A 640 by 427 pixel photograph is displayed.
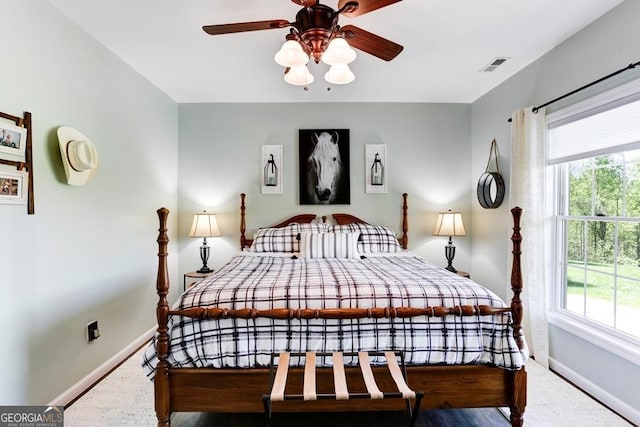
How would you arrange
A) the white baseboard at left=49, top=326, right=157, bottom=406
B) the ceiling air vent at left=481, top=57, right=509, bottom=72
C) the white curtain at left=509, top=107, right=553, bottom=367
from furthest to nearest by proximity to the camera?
the ceiling air vent at left=481, top=57, right=509, bottom=72 < the white curtain at left=509, top=107, right=553, bottom=367 < the white baseboard at left=49, top=326, right=157, bottom=406

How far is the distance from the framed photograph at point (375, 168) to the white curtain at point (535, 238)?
5.15 feet

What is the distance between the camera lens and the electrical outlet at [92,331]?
246 centimetres

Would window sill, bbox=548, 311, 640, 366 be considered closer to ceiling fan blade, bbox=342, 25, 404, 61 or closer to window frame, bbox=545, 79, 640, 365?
window frame, bbox=545, 79, 640, 365

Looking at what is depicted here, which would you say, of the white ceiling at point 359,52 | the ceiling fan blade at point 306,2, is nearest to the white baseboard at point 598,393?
the white ceiling at point 359,52

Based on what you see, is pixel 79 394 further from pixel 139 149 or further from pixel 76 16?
pixel 76 16

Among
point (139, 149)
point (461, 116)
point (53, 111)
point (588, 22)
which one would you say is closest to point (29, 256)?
point (53, 111)

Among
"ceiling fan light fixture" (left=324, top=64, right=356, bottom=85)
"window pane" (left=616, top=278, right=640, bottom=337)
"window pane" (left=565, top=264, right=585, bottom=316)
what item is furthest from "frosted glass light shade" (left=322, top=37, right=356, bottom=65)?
"window pane" (left=565, top=264, right=585, bottom=316)

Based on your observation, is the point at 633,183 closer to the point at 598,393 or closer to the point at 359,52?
the point at 598,393

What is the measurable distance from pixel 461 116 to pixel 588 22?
1802 mm

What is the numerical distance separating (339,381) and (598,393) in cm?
194

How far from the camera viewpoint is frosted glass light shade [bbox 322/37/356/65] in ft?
5.88

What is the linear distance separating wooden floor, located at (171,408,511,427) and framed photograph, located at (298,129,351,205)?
2434 millimetres

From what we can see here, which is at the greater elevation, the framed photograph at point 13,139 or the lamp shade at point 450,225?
the framed photograph at point 13,139

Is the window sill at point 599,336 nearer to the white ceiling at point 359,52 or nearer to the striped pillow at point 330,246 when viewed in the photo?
the striped pillow at point 330,246
